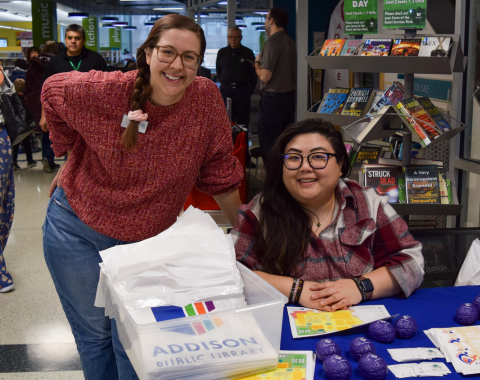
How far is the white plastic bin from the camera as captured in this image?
100cm

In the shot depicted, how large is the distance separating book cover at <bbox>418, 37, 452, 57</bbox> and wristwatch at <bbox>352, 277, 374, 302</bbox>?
1.25 meters

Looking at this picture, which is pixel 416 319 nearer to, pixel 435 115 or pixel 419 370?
pixel 419 370

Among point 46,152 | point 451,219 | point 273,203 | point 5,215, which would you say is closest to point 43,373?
point 5,215

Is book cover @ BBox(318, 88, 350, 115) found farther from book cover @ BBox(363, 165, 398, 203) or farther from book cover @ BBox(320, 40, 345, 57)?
book cover @ BBox(363, 165, 398, 203)

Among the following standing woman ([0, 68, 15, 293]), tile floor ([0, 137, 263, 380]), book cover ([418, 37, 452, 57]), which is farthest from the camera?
standing woman ([0, 68, 15, 293])

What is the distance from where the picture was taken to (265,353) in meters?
1.10

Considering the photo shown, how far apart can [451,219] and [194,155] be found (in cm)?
222

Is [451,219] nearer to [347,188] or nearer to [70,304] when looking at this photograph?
[347,188]

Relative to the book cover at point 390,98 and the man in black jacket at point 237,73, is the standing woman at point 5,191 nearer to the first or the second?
the book cover at point 390,98

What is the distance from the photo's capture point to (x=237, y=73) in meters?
8.03

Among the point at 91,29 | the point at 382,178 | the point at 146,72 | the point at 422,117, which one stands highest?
the point at 91,29

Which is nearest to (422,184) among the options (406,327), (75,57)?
(406,327)

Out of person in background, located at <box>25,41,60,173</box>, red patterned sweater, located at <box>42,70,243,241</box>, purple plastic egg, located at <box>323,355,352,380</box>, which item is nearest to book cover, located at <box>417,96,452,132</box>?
red patterned sweater, located at <box>42,70,243,241</box>

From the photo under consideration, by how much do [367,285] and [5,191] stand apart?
2607 millimetres
